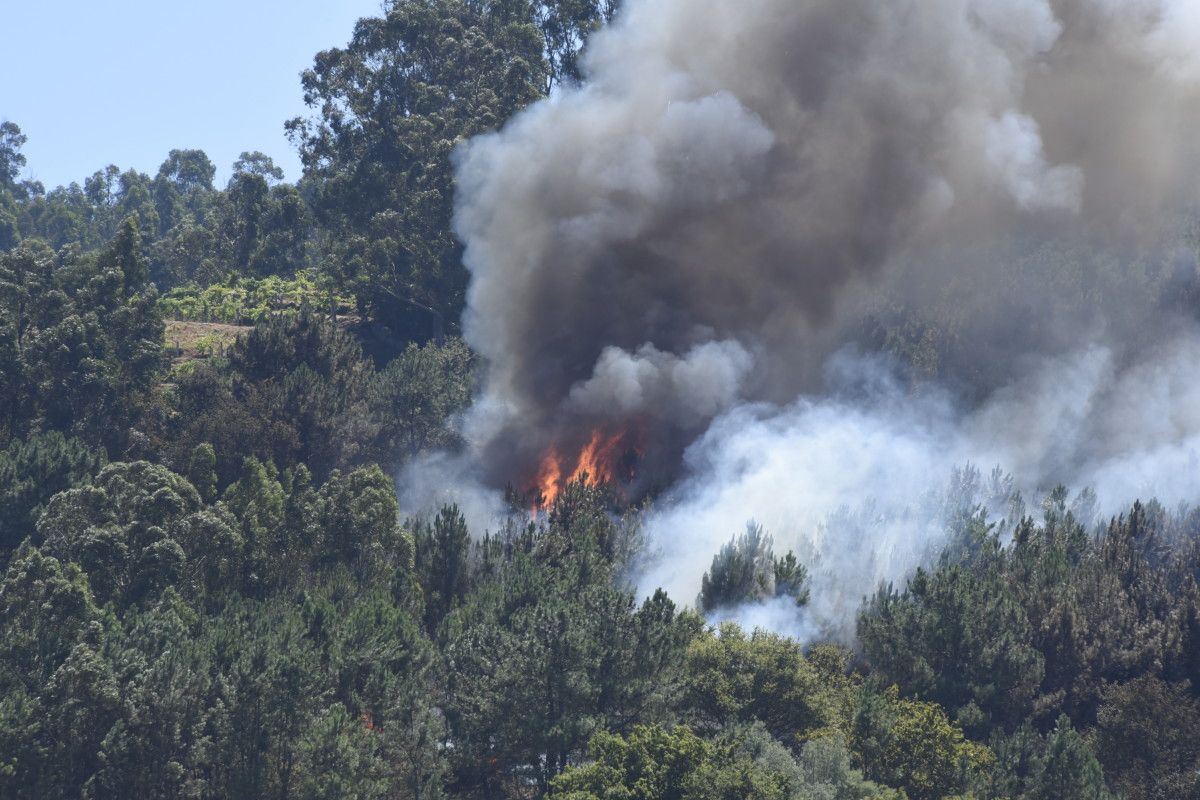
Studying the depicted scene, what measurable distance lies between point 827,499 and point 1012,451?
16.1 meters

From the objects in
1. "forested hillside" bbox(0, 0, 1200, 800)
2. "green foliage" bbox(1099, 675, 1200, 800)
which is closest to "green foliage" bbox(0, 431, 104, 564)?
"forested hillside" bbox(0, 0, 1200, 800)

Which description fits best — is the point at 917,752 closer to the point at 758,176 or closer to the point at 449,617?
the point at 449,617

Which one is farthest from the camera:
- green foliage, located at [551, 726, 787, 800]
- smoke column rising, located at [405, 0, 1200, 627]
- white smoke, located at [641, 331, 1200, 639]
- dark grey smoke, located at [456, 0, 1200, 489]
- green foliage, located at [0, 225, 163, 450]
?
green foliage, located at [0, 225, 163, 450]

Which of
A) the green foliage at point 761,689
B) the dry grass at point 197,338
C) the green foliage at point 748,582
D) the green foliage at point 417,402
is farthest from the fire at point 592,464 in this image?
the dry grass at point 197,338

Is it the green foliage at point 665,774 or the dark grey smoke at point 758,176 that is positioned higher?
the dark grey smoke at point 758,176

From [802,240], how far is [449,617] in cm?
3656

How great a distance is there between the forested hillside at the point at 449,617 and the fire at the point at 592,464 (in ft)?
2.12

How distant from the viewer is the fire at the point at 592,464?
77.4 m

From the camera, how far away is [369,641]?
176 ft

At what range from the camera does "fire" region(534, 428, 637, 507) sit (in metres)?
77.4

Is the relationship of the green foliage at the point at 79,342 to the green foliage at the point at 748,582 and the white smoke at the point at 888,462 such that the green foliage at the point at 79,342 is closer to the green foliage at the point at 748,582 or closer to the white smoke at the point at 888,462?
the white smoke at the point at 888,462

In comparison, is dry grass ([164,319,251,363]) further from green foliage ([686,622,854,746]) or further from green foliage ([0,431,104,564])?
green foliage ([686,622,854,746])

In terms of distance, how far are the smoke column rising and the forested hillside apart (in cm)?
341

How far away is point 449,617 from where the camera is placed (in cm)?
5838
